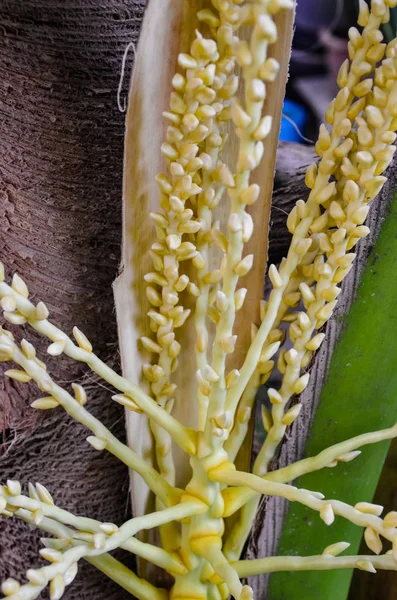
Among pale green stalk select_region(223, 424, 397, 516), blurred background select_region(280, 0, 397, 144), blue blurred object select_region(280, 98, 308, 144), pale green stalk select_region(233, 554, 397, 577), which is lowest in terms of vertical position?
pale green stalk select_region(233, 554, 397, 577)

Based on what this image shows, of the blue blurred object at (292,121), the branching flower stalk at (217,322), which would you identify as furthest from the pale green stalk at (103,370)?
the blue blurred object at (292,121)

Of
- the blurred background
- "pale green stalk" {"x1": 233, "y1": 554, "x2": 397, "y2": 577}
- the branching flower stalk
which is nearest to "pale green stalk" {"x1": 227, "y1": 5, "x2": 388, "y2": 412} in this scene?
the branching flower stalk

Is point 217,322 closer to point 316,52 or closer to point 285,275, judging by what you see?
point 285,275

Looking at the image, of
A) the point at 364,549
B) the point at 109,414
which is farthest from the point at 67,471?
the point at 364,549

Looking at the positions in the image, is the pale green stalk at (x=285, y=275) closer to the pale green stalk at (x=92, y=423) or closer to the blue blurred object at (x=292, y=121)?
the pale green stalk at (x=92, y=423)

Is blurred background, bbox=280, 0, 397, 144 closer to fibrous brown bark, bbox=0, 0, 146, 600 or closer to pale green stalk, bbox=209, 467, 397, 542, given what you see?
fibrous brown bark, bbox=0, 0, 146, 600

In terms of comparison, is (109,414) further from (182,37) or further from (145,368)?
(182,37)

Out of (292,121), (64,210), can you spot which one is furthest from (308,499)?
(292,121)
